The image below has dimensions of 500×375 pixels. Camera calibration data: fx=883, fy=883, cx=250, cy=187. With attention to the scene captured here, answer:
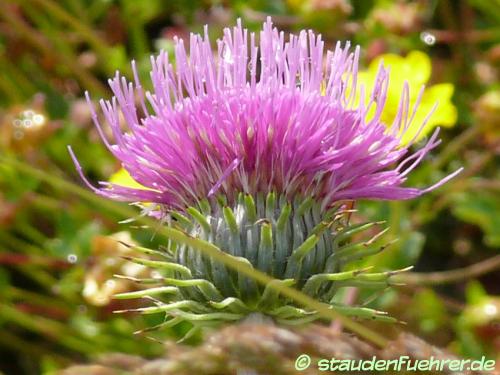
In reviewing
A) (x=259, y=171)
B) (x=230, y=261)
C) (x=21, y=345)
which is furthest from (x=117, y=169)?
(x=230, y=261)

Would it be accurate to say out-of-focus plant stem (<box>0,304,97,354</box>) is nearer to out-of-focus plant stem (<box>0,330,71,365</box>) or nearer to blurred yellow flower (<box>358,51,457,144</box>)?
out-of-focus plant stem (<box>0,330,71,365</box>)

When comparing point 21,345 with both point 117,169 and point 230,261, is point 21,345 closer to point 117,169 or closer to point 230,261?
point 117,169

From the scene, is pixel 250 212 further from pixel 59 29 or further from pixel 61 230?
pixel 59 29

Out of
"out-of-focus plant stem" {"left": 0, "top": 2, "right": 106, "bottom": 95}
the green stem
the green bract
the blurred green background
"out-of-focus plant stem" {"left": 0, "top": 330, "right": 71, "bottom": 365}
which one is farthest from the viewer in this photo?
"out-of-focus plant stem" {"left": 0, "top": 2, "right": 106, "bottom": 95}

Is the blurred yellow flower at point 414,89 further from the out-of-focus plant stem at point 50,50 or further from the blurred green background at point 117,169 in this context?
the out-of-focus plant stem at point 50,50

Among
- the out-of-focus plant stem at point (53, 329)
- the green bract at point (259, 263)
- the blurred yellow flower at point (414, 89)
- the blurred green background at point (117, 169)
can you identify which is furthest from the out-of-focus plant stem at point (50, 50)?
the green bract at point (259, 263)

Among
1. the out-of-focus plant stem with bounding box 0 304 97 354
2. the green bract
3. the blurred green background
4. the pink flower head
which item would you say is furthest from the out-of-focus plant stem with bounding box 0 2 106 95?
the green bract

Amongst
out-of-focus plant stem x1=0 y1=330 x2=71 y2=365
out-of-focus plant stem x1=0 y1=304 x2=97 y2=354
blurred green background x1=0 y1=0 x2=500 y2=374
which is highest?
blurred green background x1=0 y1=0 x2=500 y2=374

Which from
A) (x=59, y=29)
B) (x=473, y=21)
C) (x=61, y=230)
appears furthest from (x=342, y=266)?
(x=59, y=29)
